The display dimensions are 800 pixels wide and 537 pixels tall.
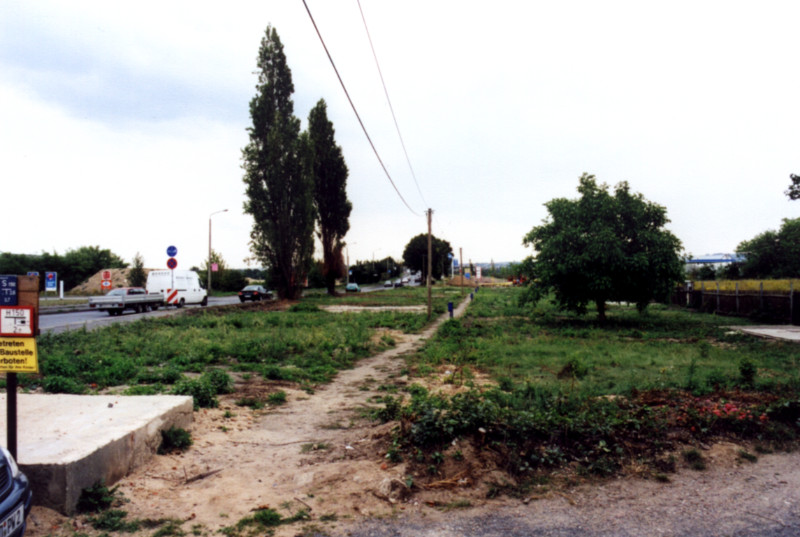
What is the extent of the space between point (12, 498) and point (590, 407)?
19.7 feet

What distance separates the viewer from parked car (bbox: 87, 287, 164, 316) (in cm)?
2906

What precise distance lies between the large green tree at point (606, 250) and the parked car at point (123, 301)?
2135cm

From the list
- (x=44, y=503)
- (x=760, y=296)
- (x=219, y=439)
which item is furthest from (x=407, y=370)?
(x=760, y=296)

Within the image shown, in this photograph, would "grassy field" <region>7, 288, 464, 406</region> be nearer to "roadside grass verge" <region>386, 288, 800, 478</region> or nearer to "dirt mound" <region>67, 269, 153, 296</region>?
"roadside grass verge" <region>386, 288, 800, 478</region>

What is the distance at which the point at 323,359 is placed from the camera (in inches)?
535

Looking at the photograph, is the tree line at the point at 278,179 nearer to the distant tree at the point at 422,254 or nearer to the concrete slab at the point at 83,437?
the concrete slab at the point at 83,437

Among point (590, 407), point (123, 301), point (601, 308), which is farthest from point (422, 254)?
point (590, 407)

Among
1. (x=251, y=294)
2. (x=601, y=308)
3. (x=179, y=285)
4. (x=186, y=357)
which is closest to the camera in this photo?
(x=186, y=357)

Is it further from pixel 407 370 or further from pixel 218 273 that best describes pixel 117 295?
pixel 218 273

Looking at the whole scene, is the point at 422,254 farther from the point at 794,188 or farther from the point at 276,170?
the point at 794,188

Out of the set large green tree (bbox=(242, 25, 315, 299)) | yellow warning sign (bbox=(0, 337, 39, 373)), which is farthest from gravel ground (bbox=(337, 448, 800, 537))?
large green tree (bbox=(242, 25, 315, 299))

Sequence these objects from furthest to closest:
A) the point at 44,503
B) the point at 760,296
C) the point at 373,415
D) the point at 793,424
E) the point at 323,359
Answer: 1. the point at 760,296
2. the point at 323,359
3. the point at 373,415
4. the point at 793,424
5. the point at 44,503

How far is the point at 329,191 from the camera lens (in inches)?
2030

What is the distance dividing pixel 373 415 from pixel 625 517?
3921mm
